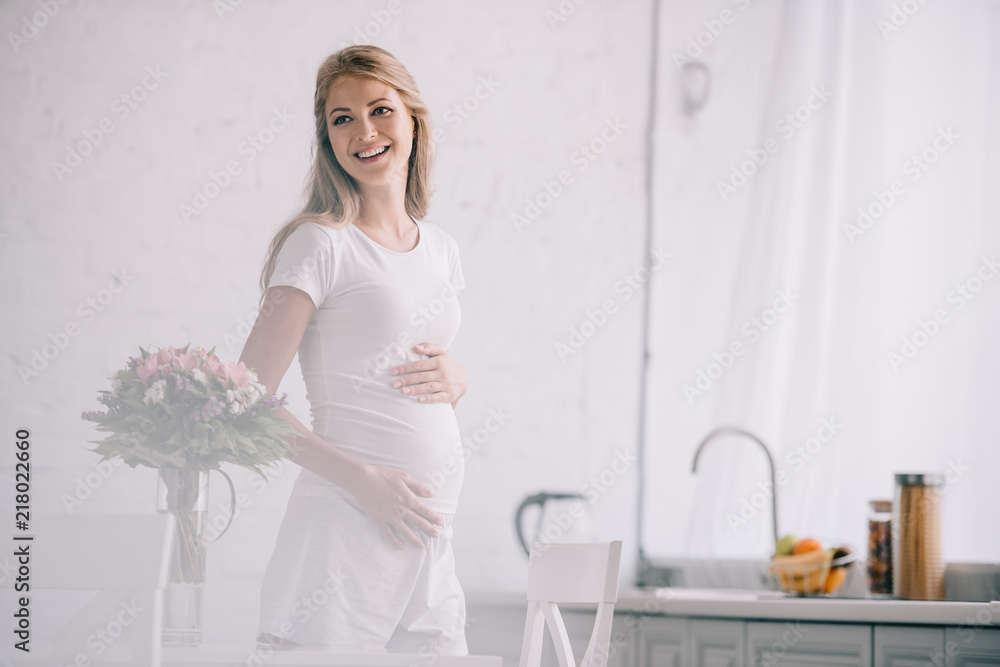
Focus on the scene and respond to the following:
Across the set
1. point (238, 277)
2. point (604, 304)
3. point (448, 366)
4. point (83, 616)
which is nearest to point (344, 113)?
point (448, 366)

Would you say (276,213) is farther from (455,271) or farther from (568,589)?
(568,589)

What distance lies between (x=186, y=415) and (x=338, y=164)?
1.96ft

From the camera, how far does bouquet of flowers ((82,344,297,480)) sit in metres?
1.17

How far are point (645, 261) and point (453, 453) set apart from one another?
165 cm

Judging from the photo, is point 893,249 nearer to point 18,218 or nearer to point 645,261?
point 645,261

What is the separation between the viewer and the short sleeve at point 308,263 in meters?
Answer: 1.38

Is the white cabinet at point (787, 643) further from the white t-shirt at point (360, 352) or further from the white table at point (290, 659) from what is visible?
the white table at point (290, 659)

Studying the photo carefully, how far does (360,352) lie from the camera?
141cm

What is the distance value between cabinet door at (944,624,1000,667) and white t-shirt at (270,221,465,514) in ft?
3.35

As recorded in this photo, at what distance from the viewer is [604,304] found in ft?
9.68

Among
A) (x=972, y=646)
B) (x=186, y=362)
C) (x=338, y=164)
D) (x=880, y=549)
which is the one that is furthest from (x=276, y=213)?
(x=972, y=646)

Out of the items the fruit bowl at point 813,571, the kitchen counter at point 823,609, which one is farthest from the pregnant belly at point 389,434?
the fruit bowl at point 813,571

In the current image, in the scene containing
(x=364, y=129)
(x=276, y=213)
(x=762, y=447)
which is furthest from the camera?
(x=762, y=447)

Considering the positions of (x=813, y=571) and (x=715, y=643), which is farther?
(x=813, y=571)
